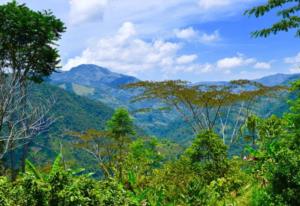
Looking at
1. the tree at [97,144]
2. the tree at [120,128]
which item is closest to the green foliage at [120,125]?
the tree at [120,128]

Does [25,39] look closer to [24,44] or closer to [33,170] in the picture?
[24,44]

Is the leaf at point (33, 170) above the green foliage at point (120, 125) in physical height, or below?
above

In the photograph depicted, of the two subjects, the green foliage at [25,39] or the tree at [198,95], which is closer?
the green foliage at [25,39]

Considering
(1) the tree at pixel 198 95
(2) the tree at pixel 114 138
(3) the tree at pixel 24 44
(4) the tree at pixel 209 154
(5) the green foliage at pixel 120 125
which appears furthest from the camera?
(5) the green foliage at pixel 120 125

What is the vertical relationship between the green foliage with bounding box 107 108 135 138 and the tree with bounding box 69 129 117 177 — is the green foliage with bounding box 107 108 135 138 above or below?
above

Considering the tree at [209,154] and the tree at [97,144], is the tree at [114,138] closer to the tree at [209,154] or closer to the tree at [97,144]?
the tree at [97,144]

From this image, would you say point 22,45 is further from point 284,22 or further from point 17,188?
point 17,188

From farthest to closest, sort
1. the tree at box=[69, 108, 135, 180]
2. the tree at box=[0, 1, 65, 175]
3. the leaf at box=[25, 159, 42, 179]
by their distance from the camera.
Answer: the tree at box=[69, 108, 135, 180]
the tree at box=[0, 1, 65, 175]
the leaf at box=[25, 159, 42, 179]

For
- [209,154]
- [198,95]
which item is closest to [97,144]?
[198,95]

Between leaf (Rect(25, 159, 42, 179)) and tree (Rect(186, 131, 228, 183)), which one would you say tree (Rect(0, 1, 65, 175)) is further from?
leaf (Rect(25, 159, 42, 179))

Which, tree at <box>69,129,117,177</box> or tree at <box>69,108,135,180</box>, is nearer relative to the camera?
tree at <box>69,129,117,177</box>

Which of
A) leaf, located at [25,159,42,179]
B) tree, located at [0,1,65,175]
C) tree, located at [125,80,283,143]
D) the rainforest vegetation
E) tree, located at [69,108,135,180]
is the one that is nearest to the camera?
the rainforest vegetation

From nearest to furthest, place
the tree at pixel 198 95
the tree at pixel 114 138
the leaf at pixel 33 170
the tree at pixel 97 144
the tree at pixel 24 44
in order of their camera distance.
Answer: the leaf at pixel 33 170 → the tree at pixel 24 44 → the tree at pixel 198 95 → the tree at pixel 97 144 → the tree at pixel 114 138

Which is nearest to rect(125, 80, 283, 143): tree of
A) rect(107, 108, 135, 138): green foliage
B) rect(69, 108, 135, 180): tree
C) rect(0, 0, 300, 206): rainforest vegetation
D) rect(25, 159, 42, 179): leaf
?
rect(0, 0, 300, 206): rainforest vegetation
